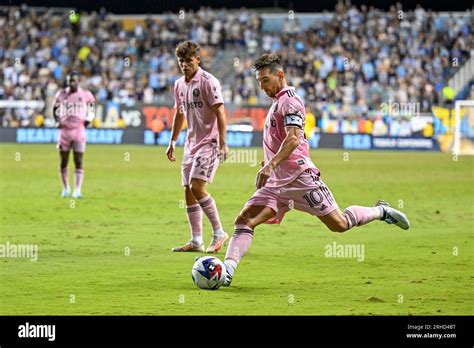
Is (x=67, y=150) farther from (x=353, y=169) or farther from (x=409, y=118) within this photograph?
(x=409, y=118)

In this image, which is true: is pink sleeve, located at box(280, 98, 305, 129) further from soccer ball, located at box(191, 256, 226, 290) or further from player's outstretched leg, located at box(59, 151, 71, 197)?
player's outstretched leg, located at box(59, 151, 71, 197)

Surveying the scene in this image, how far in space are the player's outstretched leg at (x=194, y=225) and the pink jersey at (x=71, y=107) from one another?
26.2 feet

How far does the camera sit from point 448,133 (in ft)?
130

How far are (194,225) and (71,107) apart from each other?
324 inches

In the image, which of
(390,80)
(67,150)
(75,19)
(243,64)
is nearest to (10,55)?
(75,19)

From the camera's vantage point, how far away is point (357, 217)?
11.2 metres

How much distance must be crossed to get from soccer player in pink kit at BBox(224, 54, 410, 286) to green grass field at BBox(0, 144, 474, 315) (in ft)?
2.22

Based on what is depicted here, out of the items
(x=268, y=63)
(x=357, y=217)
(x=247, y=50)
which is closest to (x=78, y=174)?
(x=357, y=217)

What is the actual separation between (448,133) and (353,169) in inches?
469

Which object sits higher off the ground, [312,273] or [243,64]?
[243,64]

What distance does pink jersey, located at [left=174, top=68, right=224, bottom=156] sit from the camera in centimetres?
1297

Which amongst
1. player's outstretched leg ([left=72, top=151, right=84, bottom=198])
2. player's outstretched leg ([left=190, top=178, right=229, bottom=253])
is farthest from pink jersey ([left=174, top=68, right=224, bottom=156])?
player's outstretched leg ([left=72, top=151, right=84, bottom=198])
